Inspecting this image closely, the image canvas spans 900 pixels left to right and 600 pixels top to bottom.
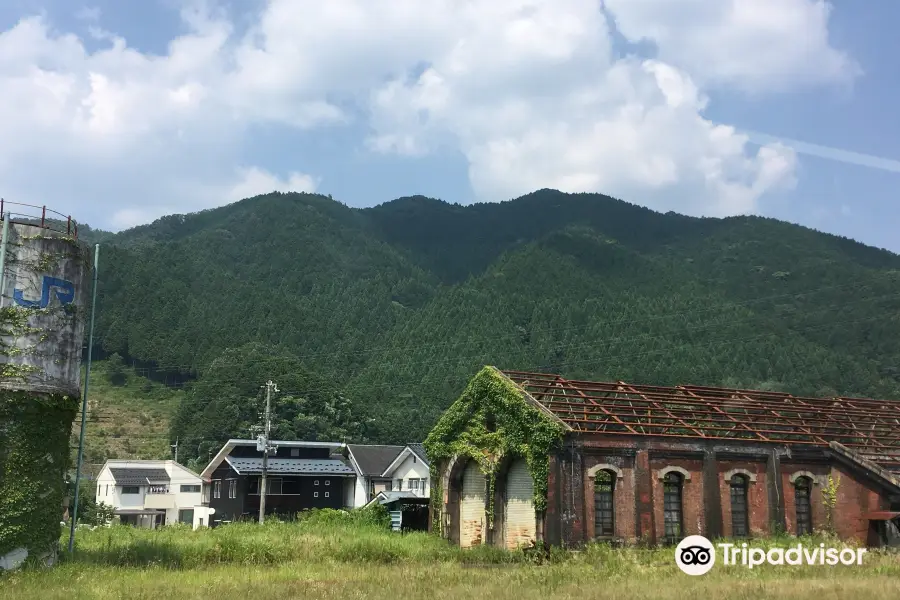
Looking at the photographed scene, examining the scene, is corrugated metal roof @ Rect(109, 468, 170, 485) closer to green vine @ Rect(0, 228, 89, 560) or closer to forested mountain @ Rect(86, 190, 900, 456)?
forested mountain @ Rect(86, 190, 900, 456)

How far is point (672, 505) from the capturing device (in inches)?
1225

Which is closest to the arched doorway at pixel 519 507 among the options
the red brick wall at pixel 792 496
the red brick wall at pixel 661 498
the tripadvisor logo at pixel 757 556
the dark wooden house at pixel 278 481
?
the red brick wall at pixel 661 498

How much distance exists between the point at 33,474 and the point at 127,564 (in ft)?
13.1

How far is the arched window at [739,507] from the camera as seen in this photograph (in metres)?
32.0

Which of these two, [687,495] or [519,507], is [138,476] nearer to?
[519,507]

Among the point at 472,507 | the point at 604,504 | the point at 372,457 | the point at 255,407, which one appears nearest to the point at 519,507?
the point at 472,507

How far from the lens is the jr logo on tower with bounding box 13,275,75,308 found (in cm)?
2277

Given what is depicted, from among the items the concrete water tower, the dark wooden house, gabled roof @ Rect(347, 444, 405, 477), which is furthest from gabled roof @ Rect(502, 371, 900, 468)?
gabled roof @ Rect(347, 444, 405, 477)

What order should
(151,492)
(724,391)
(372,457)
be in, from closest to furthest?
1. (724,391)
2. (151,492)
3. (372,457)

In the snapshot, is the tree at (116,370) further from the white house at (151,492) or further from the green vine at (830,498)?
the green vine at (830,498)

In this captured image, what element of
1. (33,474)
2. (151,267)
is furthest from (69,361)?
(151,267)

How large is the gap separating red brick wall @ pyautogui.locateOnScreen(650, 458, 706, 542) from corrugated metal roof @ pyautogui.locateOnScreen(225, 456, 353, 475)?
3964cm

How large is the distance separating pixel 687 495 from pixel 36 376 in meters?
23.5

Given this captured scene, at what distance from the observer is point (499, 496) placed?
3294 centimetres
